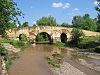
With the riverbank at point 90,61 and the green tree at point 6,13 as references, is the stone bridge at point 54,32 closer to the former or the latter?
the riverbank at point 90,61

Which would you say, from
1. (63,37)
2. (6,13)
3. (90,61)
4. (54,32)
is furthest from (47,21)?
(6,13)

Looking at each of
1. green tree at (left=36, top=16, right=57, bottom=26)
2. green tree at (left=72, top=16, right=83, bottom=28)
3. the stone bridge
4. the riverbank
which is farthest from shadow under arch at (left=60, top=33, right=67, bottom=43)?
green tree at (left=72, top=16, right=83, bottom=28)

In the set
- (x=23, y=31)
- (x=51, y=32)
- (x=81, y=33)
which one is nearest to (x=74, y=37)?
(x=81, y=33)

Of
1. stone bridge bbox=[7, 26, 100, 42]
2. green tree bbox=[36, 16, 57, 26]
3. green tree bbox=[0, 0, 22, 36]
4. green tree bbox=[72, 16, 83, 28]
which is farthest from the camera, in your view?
green tree bbox=[72, 16, 83, 28]

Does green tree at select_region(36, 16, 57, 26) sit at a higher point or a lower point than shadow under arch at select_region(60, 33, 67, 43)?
higher

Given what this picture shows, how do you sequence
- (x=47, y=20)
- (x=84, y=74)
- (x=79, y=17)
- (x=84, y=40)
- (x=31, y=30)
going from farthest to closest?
(x=79, y=17) < (x=47, y=20) < (x=31, y=30) < (x=84, y=40) < (x=84, y=74)

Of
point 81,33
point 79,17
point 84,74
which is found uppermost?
point 79,17

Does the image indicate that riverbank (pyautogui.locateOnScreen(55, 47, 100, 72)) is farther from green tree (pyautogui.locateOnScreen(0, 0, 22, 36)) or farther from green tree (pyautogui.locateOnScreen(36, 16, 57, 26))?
green tree (pyautogui.locateOnScreen(36, 16, 57, 26))

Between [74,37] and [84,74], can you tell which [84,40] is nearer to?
[74,37]

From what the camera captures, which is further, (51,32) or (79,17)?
(79,17)

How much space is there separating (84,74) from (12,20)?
1288cm

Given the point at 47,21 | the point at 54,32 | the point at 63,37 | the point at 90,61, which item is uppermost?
the point at 47,21

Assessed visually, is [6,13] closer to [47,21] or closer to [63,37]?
[63,37]

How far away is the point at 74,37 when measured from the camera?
3009 inches
